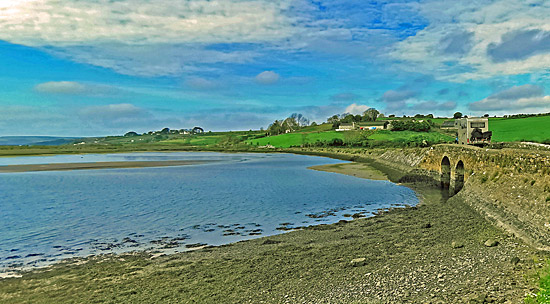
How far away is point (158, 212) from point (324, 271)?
17327mm

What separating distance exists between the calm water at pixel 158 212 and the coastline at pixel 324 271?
96.4 inches

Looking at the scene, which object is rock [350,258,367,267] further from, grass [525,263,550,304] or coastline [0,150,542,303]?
grass [525,263,550,304]

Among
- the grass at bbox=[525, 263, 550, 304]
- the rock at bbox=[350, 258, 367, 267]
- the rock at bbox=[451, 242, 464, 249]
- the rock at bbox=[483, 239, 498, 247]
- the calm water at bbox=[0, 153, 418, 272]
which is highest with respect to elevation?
the grass at bbox=[525, 263, 550, 304]

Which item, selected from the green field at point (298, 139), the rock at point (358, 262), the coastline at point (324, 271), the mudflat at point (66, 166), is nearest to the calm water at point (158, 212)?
the coastline at point (324, 271)

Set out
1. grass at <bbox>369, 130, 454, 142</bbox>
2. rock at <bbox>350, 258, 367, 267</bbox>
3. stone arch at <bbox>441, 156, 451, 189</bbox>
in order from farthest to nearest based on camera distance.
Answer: grass at <bbox>369, 130, 454, 142</bbox> → stone arch at <bbox>441, 156, 451, 189</bbox> → rock at <bbox>350, 258, 367, 267</bbox>

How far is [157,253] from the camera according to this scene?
16.0 metres

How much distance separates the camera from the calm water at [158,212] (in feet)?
57.8

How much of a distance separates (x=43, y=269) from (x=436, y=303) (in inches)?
572

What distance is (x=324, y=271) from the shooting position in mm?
12492

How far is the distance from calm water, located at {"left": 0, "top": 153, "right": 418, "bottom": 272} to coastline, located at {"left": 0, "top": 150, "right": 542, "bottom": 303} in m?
2.45

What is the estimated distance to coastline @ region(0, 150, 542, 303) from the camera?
10.2 metres

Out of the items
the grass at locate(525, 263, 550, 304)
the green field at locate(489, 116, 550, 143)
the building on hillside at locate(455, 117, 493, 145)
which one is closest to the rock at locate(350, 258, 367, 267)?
the grass at locate(525, 263, 550, 304)

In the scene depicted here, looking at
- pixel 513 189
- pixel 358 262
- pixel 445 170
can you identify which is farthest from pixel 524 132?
pixel 358 262

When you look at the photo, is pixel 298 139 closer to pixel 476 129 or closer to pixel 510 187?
pixel 476 129
